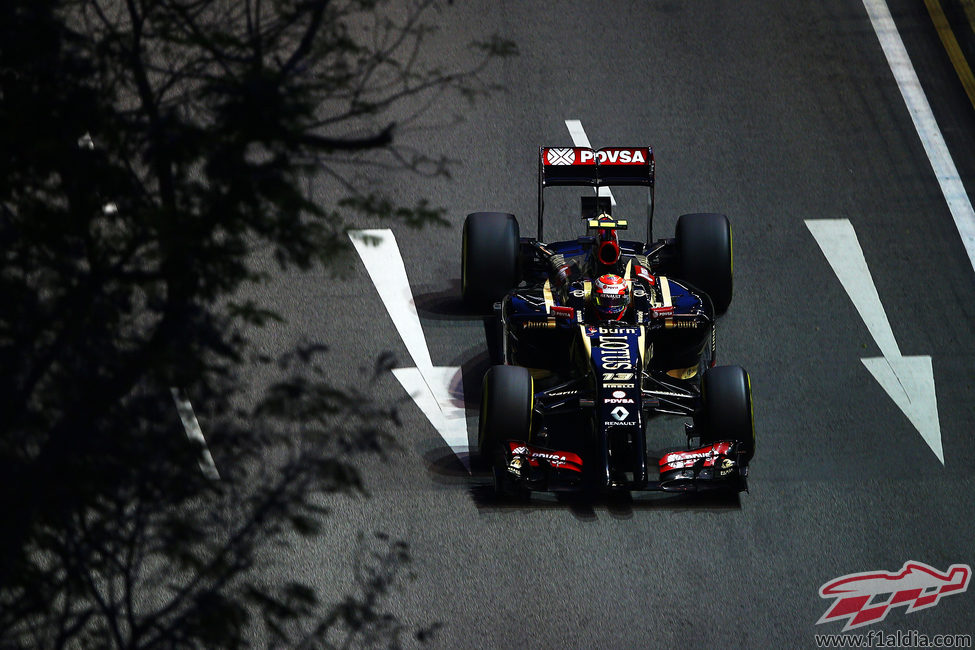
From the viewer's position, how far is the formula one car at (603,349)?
37.6 ft

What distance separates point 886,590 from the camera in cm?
1112

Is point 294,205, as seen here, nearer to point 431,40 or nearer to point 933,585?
point 933,585

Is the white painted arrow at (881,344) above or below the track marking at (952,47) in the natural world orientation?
below

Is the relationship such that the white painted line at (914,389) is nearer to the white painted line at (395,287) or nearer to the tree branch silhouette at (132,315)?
the white painted line at (395,287)

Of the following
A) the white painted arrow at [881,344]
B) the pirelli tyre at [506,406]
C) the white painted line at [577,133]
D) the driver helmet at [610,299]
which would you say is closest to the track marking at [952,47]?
the white painted arrow at [881,344]

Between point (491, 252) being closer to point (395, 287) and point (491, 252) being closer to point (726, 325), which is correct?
point (395, 287)

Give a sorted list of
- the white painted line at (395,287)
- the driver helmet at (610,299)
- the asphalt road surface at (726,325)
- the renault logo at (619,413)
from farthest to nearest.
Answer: the white painted line at (395,287), the driver helmet at (610,299), the renault logo at (619,413), the asphalt road surface at (726,325)

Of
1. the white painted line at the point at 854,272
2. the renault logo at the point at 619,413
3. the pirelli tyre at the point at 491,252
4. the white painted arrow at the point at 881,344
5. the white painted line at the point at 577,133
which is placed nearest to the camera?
the renault logo at the point at 619,413

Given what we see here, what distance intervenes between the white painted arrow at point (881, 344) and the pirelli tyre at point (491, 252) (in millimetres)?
3430

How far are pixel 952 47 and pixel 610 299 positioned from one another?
27.8ft

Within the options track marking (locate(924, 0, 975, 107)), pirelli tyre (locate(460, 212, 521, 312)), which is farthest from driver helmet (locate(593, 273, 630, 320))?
track marking (locate(924, 0, 975, 107))

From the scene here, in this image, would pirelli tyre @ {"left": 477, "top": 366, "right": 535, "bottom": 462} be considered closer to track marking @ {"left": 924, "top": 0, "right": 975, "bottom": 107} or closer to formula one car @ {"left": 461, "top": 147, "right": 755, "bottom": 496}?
formula one car @ {"left": 461, "top": 147, "right": 755, "bottom": 496}

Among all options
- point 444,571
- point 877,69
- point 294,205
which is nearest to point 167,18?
point 294,205

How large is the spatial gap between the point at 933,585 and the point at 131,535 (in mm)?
6849
